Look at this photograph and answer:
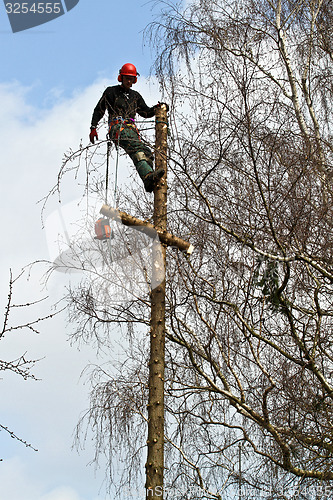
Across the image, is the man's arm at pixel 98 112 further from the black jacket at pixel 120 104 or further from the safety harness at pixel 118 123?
the safety harness at pixel 118 123

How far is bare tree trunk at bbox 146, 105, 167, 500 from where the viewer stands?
4.19m

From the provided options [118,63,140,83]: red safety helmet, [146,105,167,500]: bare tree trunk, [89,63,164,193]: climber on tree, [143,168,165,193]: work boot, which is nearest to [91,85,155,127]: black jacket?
[89,63,164,193]: climber on tree

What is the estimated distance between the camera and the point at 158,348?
180 inches

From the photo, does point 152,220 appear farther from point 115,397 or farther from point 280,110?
point 280,110

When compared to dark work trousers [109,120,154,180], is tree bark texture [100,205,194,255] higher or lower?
lower

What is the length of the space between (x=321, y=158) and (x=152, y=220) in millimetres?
2073

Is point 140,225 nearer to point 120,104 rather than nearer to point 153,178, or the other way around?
point 153,178

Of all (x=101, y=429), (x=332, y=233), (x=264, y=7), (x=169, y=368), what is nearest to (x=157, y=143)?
(x=332, y=233)

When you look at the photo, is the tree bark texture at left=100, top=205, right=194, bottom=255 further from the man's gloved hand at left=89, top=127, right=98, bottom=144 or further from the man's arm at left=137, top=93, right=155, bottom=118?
the man's arm at left=137, top=93, right=155, bottom=118

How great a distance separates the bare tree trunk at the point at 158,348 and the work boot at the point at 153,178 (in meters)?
0.06

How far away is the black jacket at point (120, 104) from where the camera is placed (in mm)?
5332

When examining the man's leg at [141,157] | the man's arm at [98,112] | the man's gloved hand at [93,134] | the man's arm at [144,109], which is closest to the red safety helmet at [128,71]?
the man's arm at [144,109]

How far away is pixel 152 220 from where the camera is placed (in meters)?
5.03

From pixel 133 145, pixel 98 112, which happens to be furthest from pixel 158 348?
pixel 98 112
